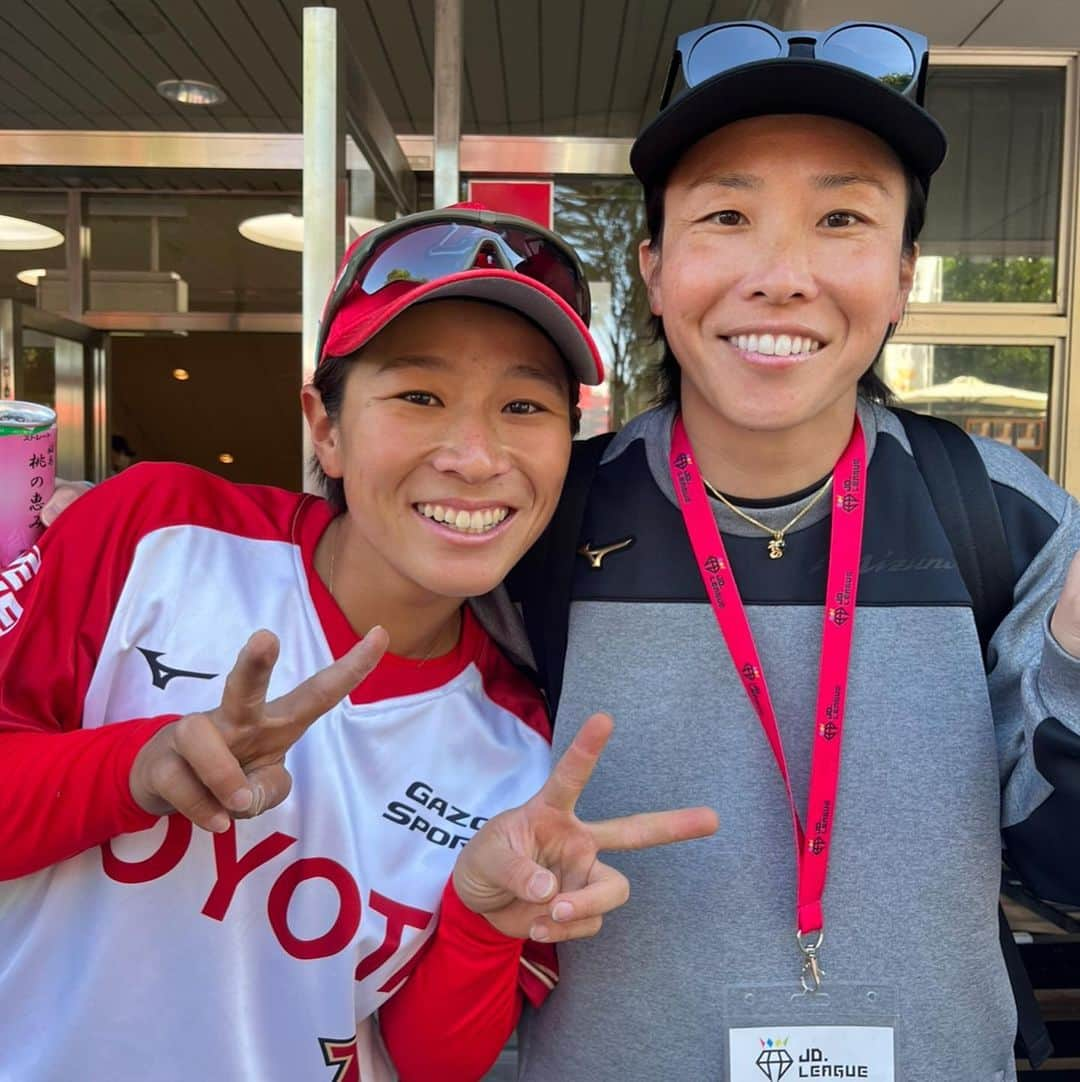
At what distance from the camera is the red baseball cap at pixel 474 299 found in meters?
1.32

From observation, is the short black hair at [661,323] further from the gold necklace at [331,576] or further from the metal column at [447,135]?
the metal column at [447,135]

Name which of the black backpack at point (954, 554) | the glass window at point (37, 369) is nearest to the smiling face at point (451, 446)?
the black backpack at point (954, 554)

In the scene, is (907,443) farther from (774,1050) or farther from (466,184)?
(466,184)

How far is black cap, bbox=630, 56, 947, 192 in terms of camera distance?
130 centimetres

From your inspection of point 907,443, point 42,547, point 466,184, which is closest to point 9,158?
point 466,184

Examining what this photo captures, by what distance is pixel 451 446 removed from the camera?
1.35 meters

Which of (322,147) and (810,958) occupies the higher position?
(322,147)

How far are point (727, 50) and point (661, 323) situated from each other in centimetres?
43

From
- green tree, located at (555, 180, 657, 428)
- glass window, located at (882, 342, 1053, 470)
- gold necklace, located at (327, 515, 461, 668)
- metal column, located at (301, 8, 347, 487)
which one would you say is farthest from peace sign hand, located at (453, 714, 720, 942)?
glass window, located at (882, 342, 1053, 470)

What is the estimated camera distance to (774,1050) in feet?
4.11

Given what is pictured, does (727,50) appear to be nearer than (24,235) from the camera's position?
Yes

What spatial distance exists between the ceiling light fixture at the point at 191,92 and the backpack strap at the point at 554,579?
17.8ft

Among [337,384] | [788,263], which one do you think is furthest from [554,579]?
[788,263]

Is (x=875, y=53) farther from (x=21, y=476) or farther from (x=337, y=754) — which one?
(x=21, y=476)
